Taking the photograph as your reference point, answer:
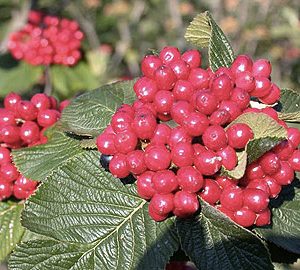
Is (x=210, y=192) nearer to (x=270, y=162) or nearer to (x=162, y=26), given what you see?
(x=270, y=162)

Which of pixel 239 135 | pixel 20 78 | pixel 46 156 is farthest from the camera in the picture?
pixel 20 78

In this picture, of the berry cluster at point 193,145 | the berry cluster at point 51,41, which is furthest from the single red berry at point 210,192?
the berry cluster at point 51,41

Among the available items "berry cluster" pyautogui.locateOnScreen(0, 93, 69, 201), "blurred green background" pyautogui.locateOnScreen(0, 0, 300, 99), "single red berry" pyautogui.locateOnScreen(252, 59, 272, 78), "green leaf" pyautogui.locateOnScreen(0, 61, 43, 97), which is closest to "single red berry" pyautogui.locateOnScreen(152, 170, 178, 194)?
"single red berry" pyautogui.locateOnScreen(252, 59, 272, 78)

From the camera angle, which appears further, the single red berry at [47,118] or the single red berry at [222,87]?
the single red berry at [47,118]

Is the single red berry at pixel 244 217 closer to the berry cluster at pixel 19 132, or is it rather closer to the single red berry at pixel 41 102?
the berry cluster at pixel 19 132

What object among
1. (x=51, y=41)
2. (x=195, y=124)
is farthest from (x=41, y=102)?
(x=51, y=41)

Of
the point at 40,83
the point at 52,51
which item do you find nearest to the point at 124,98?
the point at 52,51
